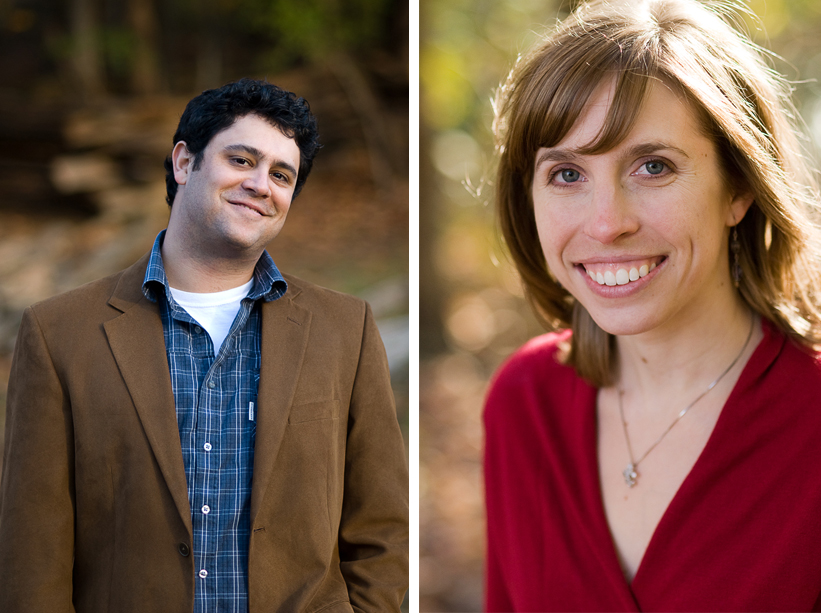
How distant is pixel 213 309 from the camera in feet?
4.54

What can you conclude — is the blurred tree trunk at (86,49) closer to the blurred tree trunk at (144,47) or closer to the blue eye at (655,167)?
the blurred tree trunk at (144,47)

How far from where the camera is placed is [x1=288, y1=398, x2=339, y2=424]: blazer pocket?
4.60ft

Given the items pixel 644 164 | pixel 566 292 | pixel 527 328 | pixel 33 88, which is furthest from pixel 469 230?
pixel 644 164

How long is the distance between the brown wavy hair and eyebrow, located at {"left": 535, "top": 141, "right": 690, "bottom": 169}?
3 cm

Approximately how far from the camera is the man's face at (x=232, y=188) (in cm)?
135

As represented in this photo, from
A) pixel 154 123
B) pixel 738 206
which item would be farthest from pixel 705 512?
pixel 154 123

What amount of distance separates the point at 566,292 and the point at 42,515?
4.89 ft

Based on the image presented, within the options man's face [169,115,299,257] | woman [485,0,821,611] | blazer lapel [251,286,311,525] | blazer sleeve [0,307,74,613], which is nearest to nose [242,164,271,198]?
man's face [169,115,299,257]

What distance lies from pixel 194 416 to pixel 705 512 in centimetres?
119

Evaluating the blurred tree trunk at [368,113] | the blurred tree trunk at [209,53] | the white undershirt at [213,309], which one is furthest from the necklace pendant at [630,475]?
the blurred tree trunk at [209,53]

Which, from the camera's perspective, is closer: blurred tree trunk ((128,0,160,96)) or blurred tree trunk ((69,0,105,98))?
blurred tree trunk ((128,0,160,96))

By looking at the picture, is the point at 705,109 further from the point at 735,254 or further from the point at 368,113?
the point at 368,113

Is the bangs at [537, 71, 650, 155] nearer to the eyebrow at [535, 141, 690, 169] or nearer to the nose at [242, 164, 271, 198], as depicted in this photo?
the eyebrow at [535, 141, 690, 169]

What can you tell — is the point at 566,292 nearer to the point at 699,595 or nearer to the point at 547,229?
the point at 547,229
